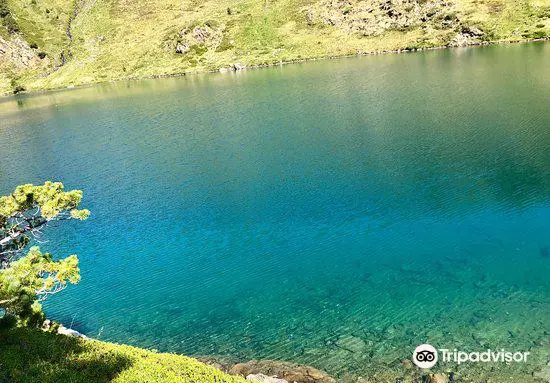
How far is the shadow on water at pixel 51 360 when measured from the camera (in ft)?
56.3

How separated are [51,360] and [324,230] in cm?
2505

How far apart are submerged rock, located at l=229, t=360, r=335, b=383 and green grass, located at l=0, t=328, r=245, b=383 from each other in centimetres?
479

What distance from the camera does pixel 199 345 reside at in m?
27.0

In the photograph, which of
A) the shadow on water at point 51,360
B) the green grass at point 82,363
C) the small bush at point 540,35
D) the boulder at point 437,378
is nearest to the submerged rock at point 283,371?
the green grass at point 82,363

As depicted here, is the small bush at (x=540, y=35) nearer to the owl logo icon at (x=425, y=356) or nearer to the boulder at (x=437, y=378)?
the owl logo icon at (x=425, y=356)

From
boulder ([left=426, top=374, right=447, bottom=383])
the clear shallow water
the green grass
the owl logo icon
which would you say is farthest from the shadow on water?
the owl logo icon

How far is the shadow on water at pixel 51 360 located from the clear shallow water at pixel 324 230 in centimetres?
841

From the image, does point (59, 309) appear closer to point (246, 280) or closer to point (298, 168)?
point (246, 280)

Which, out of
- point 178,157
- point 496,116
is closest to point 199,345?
point 178,157

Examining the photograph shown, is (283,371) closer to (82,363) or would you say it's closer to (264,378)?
(264,378)

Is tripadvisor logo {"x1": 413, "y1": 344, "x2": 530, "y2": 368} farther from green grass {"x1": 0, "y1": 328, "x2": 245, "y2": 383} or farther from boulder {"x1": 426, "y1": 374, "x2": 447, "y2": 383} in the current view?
green grass {"x1": 0, "y1": 328, "x2": 245, "y2": 383}

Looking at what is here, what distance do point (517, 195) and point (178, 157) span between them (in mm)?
47858

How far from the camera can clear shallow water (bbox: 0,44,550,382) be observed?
87.3 feet

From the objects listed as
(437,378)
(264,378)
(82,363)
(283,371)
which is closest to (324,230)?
(283,371)
